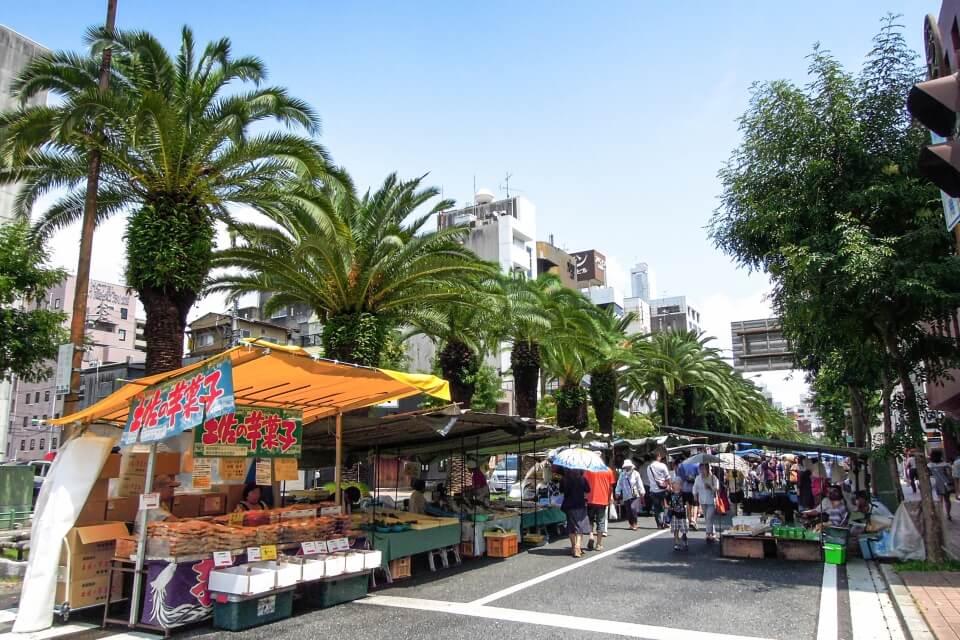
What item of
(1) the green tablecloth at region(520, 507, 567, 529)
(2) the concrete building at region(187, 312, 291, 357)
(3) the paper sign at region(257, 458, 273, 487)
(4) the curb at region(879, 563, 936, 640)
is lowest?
(4) the curb at region(879, 563, 936, 640)

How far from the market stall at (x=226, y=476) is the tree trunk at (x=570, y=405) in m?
17.3

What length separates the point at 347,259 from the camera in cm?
1523

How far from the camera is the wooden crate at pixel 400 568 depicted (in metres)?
10.4

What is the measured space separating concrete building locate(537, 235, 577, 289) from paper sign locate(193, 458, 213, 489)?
200ft

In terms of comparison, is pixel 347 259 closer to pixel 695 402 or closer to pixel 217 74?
pixel 217 74

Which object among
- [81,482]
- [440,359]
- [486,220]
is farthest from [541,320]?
[486,220]

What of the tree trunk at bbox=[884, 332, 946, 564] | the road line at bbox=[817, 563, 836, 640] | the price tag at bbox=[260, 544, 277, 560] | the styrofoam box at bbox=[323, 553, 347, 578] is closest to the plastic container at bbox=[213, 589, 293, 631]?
the price tag at bbox=[260, 544, 277, 560]

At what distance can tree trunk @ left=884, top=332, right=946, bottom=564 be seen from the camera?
10734 millimetres

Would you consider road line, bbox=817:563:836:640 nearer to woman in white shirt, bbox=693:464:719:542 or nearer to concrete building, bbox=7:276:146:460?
woman in white shirt, bbox=693:464:719:542

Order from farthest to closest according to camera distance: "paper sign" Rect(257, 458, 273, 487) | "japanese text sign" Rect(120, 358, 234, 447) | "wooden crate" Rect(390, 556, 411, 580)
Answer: "wooden crate" Rect(390, 556, 411, 580)
"paper sign" Rect(257, 458, 273, 487)
"japanese text sign" Rect(120, 358, 234, 447)

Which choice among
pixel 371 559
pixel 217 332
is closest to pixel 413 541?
pixel 371 559

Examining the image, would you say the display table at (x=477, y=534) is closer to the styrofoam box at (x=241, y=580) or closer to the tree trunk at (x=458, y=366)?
the styrofoam box at (x=241, y=580)

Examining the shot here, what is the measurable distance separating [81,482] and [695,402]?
36914 millimetres

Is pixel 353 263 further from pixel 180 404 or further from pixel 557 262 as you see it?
pixel 557 262
